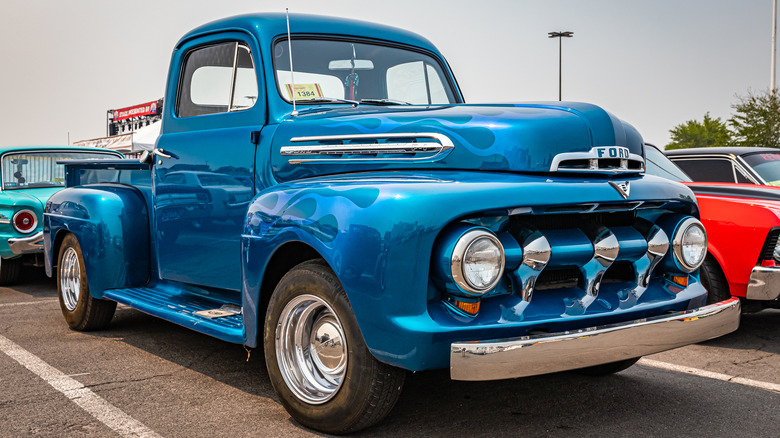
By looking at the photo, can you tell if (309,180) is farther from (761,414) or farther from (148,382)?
(761,414)

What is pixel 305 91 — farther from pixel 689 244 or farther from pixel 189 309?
pixel 689 244

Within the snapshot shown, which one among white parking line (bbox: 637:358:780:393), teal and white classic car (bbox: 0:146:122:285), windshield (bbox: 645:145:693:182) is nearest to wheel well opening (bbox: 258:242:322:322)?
white parking line (bbox: 637:358:780:393)

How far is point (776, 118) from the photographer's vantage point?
22875 millimetres

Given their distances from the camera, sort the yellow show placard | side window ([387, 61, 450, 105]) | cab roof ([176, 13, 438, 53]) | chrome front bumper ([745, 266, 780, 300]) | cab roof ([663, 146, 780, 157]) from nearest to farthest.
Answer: the yellow show placard
cab roof ([176, 13, 438, 53])
side window ([387, 61, 450, 105])
chrome front bumper ([745, 266, 780, 300])
cab roof ([663, 146, 780, 157])

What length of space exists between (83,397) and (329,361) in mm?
1426

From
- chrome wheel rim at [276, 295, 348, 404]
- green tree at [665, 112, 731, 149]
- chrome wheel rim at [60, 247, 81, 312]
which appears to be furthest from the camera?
green tree at [665, 112, 731, 149]

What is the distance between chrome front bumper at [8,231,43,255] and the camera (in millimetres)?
7590

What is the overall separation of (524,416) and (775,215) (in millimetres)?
2818

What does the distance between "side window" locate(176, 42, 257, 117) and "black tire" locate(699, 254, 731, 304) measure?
11.3 feet

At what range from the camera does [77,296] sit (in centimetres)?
534

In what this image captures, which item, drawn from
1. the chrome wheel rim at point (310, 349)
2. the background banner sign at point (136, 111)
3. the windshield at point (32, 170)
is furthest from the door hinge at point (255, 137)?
the background banner sign at point (136, 111)

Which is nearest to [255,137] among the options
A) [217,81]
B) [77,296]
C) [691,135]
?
[217,81]

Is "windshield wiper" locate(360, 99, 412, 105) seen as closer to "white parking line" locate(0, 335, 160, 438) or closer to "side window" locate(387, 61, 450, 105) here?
"side window" locate(387, 61, 450, 105)

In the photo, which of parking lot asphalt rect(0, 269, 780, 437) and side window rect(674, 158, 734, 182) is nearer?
parking lot asphalt rect(0, 269, 780, 437)
